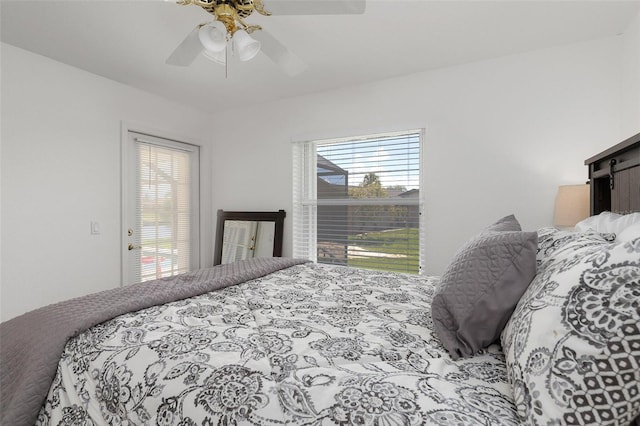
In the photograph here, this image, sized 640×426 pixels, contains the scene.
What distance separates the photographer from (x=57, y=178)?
8.77 feet

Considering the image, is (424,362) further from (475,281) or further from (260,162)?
(260,162)

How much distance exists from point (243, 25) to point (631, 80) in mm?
2497

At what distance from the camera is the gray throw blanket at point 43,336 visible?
1040mm

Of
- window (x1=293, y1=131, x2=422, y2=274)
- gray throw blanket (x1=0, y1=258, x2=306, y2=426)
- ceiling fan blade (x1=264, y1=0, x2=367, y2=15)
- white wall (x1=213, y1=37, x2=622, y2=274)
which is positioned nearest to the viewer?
gray throw blanket (x1=0, y1=258, x2=306, y2=426)

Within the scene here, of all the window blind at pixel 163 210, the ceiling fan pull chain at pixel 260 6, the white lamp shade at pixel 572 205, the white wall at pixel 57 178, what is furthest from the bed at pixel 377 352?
the window blind at pixel 163 210

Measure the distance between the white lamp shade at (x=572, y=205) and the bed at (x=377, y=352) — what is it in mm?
755

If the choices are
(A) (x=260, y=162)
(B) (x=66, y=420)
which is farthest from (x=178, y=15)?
(B) (x=66, y=420)

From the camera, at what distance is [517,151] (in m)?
2.61

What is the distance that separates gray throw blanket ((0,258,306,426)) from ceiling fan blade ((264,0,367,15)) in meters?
1.41

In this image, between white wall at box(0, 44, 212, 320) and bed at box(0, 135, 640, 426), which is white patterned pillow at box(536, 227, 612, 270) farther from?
white wall at box(0, 44, 212, 320)

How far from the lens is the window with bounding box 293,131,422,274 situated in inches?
121

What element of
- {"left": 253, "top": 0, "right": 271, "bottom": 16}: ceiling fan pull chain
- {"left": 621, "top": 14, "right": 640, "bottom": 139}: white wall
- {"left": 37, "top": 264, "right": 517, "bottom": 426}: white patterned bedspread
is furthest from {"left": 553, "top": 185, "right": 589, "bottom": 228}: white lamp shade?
{"left": 253, "top": 0, "right": 271, "bottom": 16}: ceiling fan pull chain

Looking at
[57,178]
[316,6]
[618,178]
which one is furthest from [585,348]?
[57,178]

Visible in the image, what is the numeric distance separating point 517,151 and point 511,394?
2.39m
